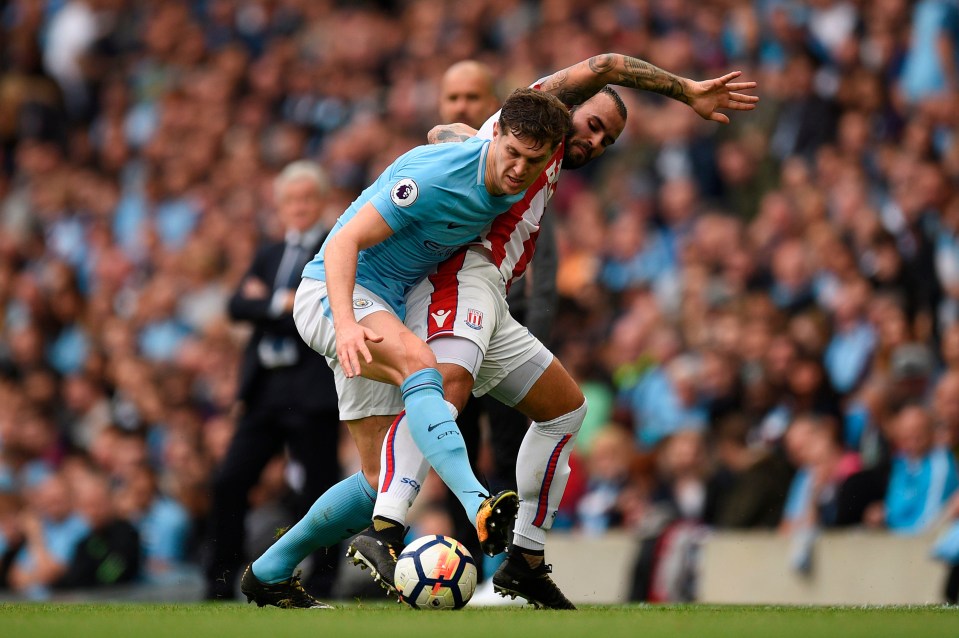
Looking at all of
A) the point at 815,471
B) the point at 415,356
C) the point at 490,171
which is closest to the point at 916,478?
the point at 815,471

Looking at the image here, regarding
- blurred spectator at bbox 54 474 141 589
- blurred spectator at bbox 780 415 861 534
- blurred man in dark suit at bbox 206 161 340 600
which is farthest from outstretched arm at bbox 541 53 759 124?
blurred spectator at bbox 54 474 141 589

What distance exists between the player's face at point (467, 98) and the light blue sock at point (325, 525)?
2.27 m

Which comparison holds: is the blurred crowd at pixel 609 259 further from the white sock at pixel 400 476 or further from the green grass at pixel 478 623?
the white sock at pixel 400 476

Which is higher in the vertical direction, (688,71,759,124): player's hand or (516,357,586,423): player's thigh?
(688,71,759,124): player's hand

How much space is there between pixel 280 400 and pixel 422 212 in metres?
3.04

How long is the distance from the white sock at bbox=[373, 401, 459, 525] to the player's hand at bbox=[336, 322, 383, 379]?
43cm

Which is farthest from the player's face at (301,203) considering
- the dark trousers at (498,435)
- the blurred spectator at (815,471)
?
the blurred spectator at (815,471)

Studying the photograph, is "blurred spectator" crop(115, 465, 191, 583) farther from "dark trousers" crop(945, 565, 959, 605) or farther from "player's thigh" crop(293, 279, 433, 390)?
"dark trousers" crop(945, 565, 959, 605)

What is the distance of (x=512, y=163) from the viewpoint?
20.3 ft

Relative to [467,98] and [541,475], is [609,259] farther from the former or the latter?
[541,475]

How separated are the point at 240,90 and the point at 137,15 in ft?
10.3

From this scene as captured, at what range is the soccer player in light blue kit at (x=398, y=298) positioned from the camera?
598 centimetres

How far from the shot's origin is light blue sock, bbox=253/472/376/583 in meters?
6.59

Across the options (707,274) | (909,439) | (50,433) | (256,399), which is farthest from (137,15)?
(909,439)
